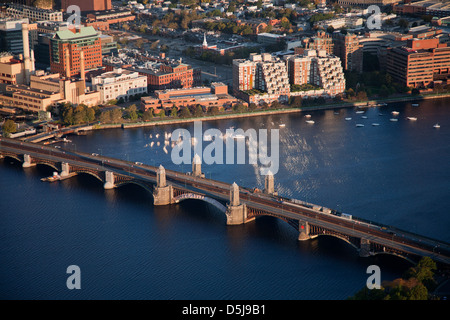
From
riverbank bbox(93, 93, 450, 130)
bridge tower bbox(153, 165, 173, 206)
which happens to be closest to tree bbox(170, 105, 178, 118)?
riverbank bbox(93, 93, 450, 130)

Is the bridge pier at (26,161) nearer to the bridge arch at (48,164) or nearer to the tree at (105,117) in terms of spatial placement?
the bridge arch at (48,164)

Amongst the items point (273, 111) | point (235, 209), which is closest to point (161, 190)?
point (235, 209)

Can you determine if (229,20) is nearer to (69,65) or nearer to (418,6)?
(418,6)

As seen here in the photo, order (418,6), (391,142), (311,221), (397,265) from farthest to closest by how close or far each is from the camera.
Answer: (418,6), (391,142), (311,221), (397,265)

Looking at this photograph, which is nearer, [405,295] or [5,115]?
[405,295]

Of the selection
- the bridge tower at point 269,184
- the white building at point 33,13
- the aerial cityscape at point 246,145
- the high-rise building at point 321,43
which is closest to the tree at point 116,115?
the aerial cityscape at point 246,145

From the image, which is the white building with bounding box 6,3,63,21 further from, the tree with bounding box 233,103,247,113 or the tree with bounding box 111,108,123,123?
the tree with bounding box 233,103,247,113

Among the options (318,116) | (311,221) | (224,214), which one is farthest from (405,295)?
(318,116)

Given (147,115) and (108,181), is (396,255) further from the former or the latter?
(147,115)
